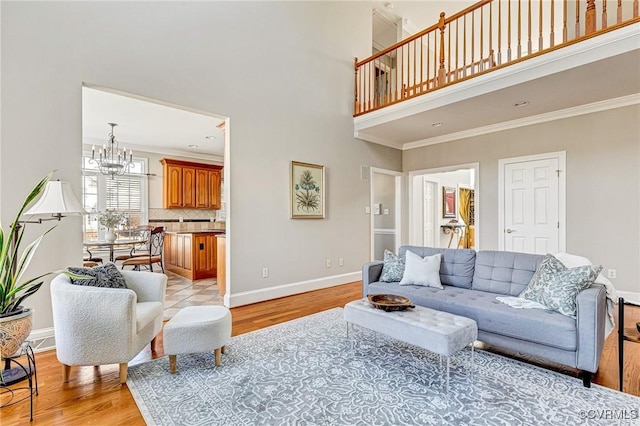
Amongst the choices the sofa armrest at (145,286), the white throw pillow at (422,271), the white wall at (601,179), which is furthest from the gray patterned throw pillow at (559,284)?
the sofa armrest at (145,286)

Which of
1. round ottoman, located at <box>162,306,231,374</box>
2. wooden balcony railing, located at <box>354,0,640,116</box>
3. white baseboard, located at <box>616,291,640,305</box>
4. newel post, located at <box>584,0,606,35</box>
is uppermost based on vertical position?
wooden balcony railing, located at <box>354,0,640,116</box>

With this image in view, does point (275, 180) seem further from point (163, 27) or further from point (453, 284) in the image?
point (453, 284)

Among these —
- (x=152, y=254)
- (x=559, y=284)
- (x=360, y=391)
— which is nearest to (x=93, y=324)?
(x=360, y=391)

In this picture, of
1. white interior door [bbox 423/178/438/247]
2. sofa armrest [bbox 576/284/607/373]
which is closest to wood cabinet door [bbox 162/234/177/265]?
white interior door [bbox 423/178/438/247]

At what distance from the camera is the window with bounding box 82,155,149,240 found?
6285 millimetres

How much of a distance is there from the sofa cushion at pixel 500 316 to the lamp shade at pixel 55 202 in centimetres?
293

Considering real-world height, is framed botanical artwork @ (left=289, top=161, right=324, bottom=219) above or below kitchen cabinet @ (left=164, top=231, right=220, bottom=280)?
above

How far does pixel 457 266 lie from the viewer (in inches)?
127

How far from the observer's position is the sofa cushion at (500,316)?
6.91 feet

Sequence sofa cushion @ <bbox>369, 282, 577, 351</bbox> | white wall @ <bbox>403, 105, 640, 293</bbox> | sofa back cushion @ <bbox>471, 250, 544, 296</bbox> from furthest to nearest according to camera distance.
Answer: white wall @ <bbox>403, 105, 640, 293</bbox> → sofa back cushion @ <bbox>471, 250, 544, 296</bbox> → sofa cushion @ <bbox>369, 282, 577, 351</bbox>

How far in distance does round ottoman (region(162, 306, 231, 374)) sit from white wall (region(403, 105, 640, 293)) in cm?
484

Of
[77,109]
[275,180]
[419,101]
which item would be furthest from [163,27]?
Answer: [419,101]

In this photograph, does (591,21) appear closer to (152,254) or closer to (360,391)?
(360,391)

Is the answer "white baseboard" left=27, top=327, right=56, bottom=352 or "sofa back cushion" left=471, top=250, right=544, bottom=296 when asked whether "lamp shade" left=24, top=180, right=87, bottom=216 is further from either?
"sofa back cushion" left=471, top=250, right=544, bottom=296
